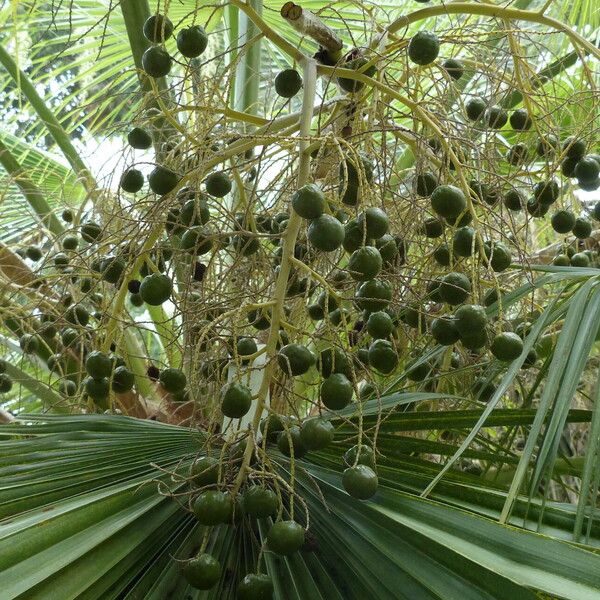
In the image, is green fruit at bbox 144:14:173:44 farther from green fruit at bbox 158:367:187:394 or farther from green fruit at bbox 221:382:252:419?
green fruit at bbox 221:382:252:419

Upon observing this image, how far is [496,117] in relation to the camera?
182 cm

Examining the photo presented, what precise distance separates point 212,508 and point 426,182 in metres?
0.78

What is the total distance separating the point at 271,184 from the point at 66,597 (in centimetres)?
94

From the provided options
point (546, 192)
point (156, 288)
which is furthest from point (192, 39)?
point (546, 192)

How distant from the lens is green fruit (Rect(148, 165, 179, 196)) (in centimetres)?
142

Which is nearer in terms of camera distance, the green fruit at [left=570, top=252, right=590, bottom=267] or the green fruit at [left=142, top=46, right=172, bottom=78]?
the green fruit at [left=142, top=46, right=172, bottom=78]

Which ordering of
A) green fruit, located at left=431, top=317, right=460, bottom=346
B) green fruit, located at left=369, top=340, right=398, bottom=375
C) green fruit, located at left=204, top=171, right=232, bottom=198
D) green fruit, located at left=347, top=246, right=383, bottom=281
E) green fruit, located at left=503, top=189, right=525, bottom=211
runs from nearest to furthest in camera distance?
green fruit, located at left=347, top=246, right=383, bottom=281
green fruit, located at left=431, top=317, right=460, bottom=346
green fruit, located at left=369, top=340, right=398, bottom=375
green fruit, located at left=204, top=171, right=232, bottom=198
green fruit, located at left=503, top=189, right=525, bottom=211

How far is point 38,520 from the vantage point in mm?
961

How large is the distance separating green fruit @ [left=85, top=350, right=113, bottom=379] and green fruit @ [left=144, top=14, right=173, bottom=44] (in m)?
0.60

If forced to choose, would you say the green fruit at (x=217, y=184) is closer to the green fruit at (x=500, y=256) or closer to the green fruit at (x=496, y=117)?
the green fruit at (x=500, y=256)

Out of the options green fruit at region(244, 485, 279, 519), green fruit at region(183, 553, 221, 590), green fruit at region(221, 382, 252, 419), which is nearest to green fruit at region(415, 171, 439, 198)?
green fruit at region(221, 382, 252, 419)

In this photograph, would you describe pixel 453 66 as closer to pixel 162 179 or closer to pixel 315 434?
pixel 162 179

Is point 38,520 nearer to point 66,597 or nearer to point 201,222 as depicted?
point 66,597

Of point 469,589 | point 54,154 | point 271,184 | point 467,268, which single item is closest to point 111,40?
point 54,154
